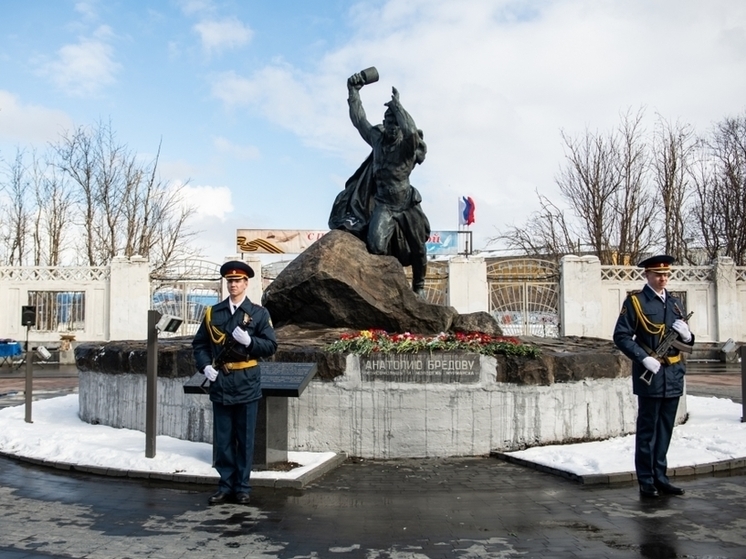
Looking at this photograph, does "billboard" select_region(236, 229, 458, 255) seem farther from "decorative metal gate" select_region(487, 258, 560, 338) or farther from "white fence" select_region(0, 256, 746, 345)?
"white fence" select_region(0, 256, 746, 345)

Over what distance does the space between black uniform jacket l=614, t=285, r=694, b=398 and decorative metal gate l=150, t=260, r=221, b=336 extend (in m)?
20.7

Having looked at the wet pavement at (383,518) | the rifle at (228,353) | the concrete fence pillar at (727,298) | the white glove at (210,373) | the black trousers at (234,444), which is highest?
the concrete fence pillar at (727,298)

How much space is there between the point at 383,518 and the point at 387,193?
601cm

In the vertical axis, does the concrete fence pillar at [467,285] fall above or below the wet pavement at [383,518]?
above

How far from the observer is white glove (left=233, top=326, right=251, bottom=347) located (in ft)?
18.9

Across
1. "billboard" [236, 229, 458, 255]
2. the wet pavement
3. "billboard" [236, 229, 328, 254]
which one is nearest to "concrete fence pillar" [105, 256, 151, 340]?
"billboard" [236, 229, 458, 255]

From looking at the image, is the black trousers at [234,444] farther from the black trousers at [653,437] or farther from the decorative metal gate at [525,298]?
the decorative metal gate at [525,298]

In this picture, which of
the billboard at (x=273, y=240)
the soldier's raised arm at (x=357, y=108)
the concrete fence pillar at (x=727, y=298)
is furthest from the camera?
the billboard at (x=273, y=240)

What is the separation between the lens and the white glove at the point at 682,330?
6.04 meters

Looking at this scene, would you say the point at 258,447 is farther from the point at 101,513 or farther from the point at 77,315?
the point at 77,315

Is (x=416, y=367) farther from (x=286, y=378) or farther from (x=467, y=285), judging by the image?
(x=467, y=285)

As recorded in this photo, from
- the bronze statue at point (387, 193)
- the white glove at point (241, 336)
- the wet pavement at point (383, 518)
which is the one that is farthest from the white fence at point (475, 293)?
the white glove at point (241, 336)

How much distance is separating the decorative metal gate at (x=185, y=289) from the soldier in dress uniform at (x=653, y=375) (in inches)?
815

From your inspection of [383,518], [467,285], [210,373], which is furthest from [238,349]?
[467,285]
